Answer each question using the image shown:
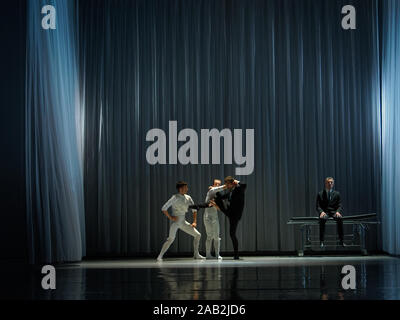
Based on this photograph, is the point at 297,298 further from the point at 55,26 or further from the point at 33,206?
the point at 55,26

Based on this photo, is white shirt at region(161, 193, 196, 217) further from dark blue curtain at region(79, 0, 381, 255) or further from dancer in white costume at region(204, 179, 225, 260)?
dark blue curtain at region(79, 0, 381, 255)

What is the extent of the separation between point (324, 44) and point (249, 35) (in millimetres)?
1635

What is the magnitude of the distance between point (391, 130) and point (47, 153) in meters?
6.52

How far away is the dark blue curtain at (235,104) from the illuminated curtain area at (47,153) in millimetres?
2726

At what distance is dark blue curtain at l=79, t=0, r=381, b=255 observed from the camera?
13.0 meters

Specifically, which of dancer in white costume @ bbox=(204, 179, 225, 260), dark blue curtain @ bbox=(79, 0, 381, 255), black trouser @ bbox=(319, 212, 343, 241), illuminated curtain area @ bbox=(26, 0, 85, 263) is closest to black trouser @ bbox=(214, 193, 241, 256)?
dancer in white costume @ bbox=(204, 179, 225, 260)

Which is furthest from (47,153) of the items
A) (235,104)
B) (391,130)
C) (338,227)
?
(391,130)

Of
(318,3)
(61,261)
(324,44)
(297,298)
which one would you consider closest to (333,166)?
(324,44)

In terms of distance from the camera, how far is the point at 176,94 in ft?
43.5

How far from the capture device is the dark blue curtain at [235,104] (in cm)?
1303

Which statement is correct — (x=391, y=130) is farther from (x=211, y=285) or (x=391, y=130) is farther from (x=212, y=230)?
(x=211, y=285)

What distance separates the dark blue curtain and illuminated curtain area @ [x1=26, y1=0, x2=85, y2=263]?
273 cm

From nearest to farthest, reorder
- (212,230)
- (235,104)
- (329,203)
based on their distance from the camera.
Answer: (212,230)
(329,203)
(235,104)

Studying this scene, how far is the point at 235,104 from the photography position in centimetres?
1314
